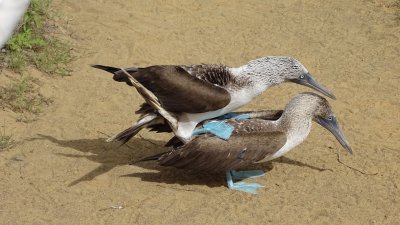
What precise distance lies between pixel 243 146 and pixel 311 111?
765 mm

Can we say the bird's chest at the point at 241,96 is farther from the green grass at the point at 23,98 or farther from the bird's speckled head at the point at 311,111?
the green grass at the point at 23,98

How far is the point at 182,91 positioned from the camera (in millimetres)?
4922

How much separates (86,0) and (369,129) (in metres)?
4.79

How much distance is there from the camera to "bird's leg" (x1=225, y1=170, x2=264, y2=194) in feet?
16.7

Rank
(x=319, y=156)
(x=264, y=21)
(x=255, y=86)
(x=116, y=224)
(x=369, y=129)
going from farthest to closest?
1. (x=264, y=21)
2. (x=369, y=129)
3. (x=319, y=156)
4. (x=255, y=86)
5. (x=116, y=224)

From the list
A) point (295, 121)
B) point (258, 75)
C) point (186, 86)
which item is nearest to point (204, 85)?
point (186, 86)

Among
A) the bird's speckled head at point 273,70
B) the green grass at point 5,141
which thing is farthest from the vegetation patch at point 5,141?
the bird's speckled head at point 273,70

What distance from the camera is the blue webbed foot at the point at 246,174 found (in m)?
5.36

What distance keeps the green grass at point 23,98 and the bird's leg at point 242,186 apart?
7.85 feet

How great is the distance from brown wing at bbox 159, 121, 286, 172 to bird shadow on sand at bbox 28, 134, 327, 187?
15.7 inches

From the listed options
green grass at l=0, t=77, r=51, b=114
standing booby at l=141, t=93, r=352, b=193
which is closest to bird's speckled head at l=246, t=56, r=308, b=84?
standing booby at l=141, t=93, r=352, b=193

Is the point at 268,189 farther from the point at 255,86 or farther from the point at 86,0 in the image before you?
the point at 86,0

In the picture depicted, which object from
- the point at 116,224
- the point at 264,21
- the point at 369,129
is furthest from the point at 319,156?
the point at 264,21

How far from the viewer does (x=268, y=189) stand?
5.16 meters
